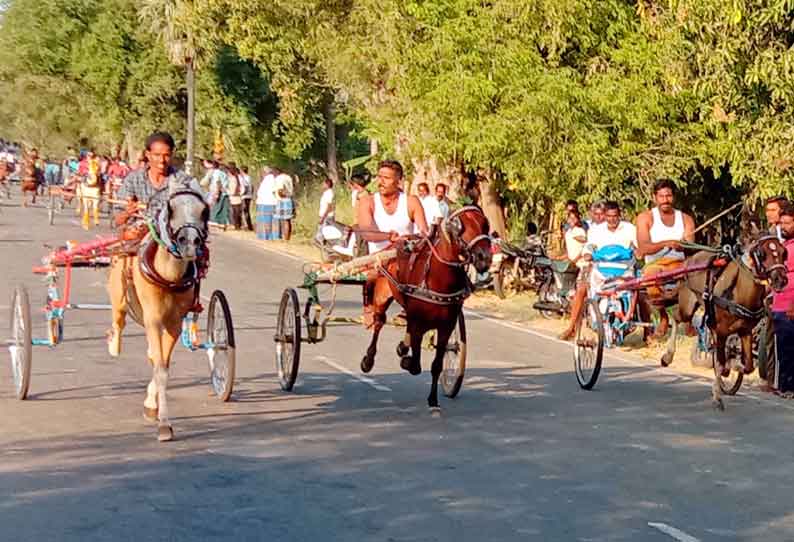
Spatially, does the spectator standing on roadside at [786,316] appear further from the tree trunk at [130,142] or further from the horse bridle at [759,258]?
the tree trunk at [130,142]

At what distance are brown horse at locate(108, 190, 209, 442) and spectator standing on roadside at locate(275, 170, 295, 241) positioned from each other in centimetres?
2598

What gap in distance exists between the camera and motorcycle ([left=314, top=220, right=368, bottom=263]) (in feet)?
45.1

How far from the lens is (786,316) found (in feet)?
46.8

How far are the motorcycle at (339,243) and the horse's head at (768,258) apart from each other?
367 centimetres

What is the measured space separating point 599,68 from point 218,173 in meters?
19.0

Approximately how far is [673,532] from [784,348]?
6.30 meters

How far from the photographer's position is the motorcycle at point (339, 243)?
13.7m

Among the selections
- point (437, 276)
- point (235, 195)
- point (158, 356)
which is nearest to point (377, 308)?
point (437, 276)

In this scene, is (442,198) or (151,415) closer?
(151,415)

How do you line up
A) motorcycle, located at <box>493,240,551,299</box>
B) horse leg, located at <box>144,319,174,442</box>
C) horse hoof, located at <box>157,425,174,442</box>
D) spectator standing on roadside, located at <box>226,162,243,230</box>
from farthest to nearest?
spectator standing on roadside, located at <box>226,162,243,230</box> → motorcycle, located at <box>493,240,551,299</box> → horse leg, located at <box>144,319,174,442</box> → horse hoof, located at <box>157,425,174,442</box>

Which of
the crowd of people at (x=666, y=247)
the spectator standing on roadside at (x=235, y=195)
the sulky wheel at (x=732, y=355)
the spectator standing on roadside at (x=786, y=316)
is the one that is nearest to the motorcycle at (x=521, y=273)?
the crowd of people at (x=666, y=247)

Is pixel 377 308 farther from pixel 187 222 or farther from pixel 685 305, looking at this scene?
pixel 685 305

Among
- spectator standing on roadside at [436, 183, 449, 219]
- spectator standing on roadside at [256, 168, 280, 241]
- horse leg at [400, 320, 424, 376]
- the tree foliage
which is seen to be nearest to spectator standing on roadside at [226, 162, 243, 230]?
spectator standing on roadside at [256, 168, 280, 241]

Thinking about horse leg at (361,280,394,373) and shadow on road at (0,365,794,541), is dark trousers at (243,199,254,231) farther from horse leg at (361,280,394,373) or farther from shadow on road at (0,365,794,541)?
horse leg at (361,280,394,373)
